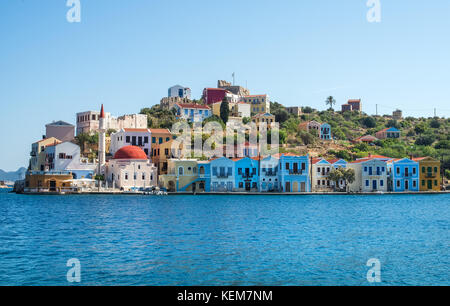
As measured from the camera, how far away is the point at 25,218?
3384cm

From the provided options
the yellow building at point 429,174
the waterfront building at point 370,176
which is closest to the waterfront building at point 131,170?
the waterfront building at point 370,176

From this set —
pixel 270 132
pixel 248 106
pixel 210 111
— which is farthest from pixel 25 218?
pixel 248 106

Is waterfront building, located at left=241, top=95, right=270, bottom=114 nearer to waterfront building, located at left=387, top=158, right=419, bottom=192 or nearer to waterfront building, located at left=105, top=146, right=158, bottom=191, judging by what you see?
waterfront building, located at left=387, top=158, right=419, bottom=192

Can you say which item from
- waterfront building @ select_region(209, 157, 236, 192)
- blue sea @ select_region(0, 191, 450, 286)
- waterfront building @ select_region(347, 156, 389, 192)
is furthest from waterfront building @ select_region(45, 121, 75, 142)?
waterfront building @ select_region(347, 156, 389, 192)

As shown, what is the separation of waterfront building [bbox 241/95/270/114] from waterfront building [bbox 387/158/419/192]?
39987 millimetres

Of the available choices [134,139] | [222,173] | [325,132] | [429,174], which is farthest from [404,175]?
[134,139]

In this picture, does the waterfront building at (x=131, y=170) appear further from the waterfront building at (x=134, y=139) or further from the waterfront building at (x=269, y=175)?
the waterfront building at (x=269, y=175)

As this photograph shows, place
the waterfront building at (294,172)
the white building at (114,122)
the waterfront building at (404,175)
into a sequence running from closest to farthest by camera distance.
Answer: the waterfront building at (294,172) < the waterfront building at (404,175) < the white building at (114,122)

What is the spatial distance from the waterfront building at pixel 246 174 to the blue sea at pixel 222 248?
27263 mm

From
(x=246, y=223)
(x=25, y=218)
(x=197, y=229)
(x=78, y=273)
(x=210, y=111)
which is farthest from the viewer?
(x=210, y=111)

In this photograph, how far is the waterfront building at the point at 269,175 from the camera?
63.4 metres

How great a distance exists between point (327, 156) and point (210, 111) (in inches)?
976
